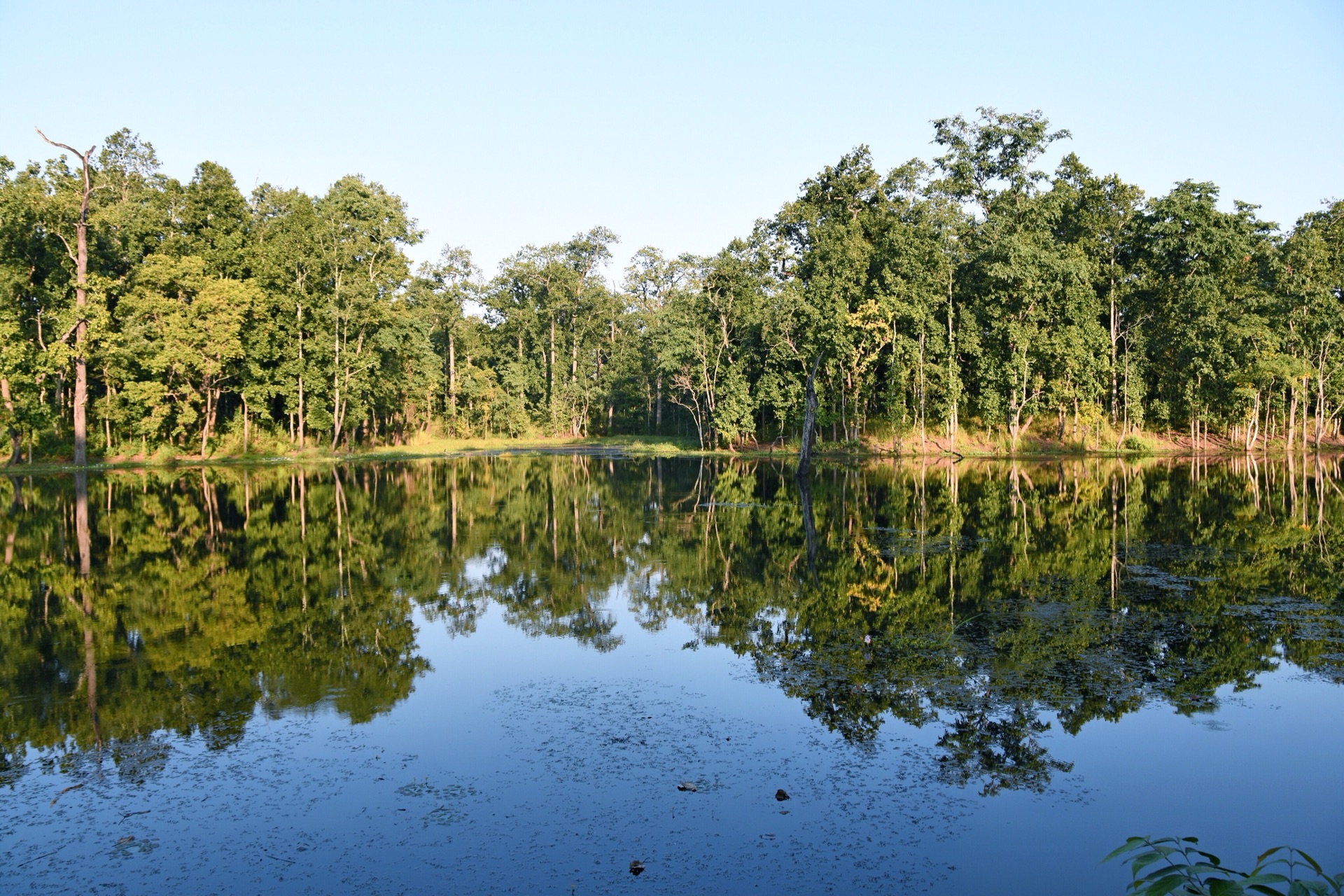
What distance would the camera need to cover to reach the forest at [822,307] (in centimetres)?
4572

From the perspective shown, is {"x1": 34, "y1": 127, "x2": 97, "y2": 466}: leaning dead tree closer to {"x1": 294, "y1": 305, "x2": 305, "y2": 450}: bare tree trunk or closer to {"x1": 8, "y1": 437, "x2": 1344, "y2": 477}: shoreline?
{"x1": 8, "y1": 437, "x2": 1344, "y2": 477}: shoreline

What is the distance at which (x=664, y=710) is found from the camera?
949 centimetres

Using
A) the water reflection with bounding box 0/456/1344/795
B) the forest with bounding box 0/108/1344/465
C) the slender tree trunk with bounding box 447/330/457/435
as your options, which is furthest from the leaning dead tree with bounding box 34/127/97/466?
the slender tree trunk with bounding box 447/330/457/435

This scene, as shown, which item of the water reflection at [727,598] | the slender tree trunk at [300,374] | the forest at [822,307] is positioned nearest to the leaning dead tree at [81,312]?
the forest at [822,307]

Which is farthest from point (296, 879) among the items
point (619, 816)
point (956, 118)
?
point (956, 118)

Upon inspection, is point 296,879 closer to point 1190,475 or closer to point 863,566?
point 863,566

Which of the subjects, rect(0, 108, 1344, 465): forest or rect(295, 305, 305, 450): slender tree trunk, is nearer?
rect(0, 108, 1344, 465): forest

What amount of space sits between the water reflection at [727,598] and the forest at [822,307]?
18.7 metres

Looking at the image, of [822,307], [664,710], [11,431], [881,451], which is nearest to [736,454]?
[881,451]

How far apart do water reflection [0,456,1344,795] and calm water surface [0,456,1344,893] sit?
9 cm

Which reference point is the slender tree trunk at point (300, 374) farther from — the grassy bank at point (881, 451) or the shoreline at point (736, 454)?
the shoreline at point (736, 454)

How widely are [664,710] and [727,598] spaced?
5.40 meters

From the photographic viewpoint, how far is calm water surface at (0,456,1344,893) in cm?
646

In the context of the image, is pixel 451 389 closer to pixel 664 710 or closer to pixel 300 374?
pixel 300 374
